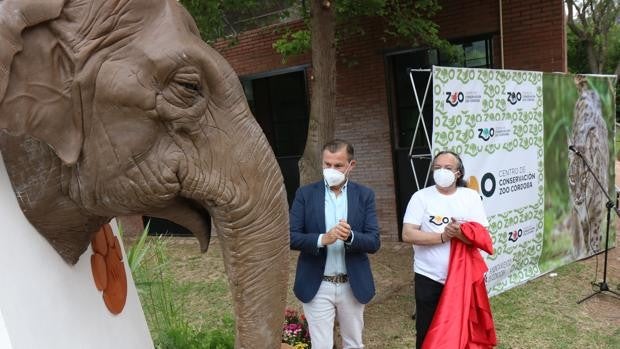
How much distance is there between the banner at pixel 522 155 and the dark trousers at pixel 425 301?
1.22 m

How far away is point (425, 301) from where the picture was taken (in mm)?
3672

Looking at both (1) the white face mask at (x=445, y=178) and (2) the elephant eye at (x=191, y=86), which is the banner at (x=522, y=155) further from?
(2) the elephant eye at (x=191, y=86)

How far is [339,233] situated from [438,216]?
1.00 metres

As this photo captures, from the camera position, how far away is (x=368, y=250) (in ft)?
10.6

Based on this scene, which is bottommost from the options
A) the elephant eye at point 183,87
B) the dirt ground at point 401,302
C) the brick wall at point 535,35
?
the dirt ground at point 401,302

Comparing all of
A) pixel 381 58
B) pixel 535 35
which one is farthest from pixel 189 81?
pixel 381 58

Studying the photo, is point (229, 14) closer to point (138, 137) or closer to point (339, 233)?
point (339, 233)

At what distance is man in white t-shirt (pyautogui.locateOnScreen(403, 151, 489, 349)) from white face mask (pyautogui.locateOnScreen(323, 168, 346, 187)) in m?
0.84

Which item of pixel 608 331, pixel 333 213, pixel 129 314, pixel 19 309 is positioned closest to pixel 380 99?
pixel 608 331

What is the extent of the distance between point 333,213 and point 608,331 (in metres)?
3.29

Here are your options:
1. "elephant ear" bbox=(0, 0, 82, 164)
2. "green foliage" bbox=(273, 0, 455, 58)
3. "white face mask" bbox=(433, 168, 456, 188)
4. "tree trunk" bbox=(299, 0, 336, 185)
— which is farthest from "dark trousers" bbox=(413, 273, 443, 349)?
"green foliage" bbox=(273, 0, 455, 58)

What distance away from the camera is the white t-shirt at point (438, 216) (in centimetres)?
359

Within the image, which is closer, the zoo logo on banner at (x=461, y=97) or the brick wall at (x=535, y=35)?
the zoo logo on banner at (x=461, y=97)

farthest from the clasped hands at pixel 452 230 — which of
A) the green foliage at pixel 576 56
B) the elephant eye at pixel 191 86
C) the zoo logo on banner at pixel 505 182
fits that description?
the green foliage at pixel 576 56
